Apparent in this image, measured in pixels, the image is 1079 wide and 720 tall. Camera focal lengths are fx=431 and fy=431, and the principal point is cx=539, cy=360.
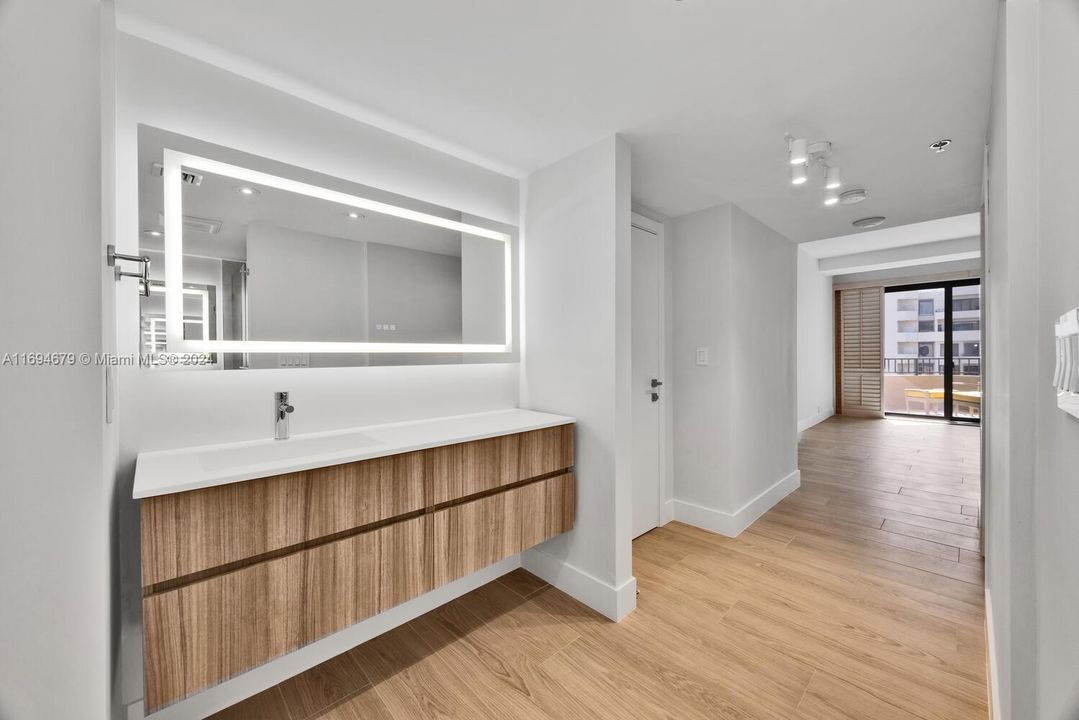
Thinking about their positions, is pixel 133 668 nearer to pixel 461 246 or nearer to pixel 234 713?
pixel 234 713

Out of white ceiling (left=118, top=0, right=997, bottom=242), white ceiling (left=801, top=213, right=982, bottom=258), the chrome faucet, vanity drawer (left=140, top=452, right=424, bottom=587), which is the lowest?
A: vanity drawer (left=140, top=452, right=424, bottom=587)

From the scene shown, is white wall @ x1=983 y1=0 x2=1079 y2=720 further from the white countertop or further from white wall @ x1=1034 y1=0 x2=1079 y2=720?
the white countertop

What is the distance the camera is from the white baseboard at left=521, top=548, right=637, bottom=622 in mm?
2102

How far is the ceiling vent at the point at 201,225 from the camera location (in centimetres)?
157

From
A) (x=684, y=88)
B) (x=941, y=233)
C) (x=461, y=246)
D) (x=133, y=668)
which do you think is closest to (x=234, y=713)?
(x=133, y=668)

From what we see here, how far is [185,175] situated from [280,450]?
1.06m

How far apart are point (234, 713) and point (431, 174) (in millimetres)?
2401

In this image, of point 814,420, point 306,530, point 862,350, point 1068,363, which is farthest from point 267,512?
point 862,350

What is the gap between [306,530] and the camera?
1426mm

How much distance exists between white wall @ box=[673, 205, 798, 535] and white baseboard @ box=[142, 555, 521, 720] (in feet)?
5.82

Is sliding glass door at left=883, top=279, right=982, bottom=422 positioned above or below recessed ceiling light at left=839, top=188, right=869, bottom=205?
below

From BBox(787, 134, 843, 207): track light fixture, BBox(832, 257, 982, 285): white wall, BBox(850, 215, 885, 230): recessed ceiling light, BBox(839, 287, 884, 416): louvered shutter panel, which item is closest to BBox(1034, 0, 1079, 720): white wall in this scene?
BBox(787, 134, 843, 207): track light fixture

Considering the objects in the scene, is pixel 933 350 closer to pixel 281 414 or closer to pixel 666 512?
pixel 666 512

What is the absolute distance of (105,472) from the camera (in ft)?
3.66
